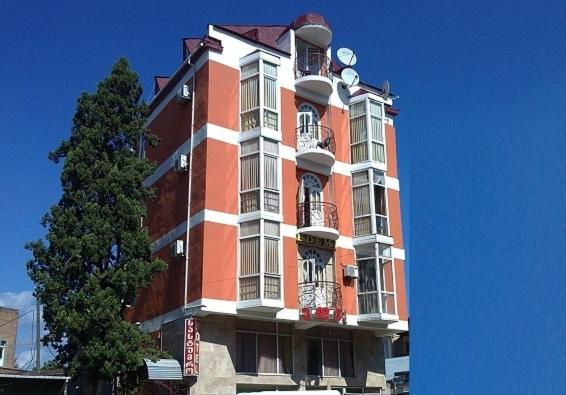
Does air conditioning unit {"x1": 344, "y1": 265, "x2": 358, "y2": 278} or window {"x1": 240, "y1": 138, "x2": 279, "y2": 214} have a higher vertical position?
window {"x1": 240, "y1": 138, "x2": 279, "y2": 214}

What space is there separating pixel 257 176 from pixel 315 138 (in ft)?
11.6

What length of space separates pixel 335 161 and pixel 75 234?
32.9ft

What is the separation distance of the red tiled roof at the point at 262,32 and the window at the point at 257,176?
452cm

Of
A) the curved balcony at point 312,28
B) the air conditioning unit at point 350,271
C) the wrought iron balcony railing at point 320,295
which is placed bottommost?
the wrought iron balcony railing at point 320,295

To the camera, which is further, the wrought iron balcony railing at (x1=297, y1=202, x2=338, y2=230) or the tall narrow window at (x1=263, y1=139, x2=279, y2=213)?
the wrought iron balcony railing at (x1=297, y1=202, x2=338, y2=230)

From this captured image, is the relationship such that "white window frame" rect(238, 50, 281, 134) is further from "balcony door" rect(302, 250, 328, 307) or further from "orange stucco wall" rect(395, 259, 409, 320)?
"orange stucco wall" rect(395, 259, 409, 320)

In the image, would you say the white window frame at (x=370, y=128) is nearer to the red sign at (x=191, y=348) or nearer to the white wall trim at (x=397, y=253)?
the white wall trim at (x=397, y=253)

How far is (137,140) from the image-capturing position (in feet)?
68.8

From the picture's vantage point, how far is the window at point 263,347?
20094 millimetres

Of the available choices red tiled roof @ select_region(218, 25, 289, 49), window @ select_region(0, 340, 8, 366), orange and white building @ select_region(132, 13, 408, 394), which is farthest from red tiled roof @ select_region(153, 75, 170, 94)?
window @ select_region(0, 340, 8, 366)

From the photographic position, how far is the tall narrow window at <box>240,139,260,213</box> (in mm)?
20672

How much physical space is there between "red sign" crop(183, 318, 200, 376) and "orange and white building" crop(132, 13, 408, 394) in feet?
0.95

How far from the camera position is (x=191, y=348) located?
1859cm

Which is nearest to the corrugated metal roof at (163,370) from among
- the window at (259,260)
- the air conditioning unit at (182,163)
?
the window at (259,260)
